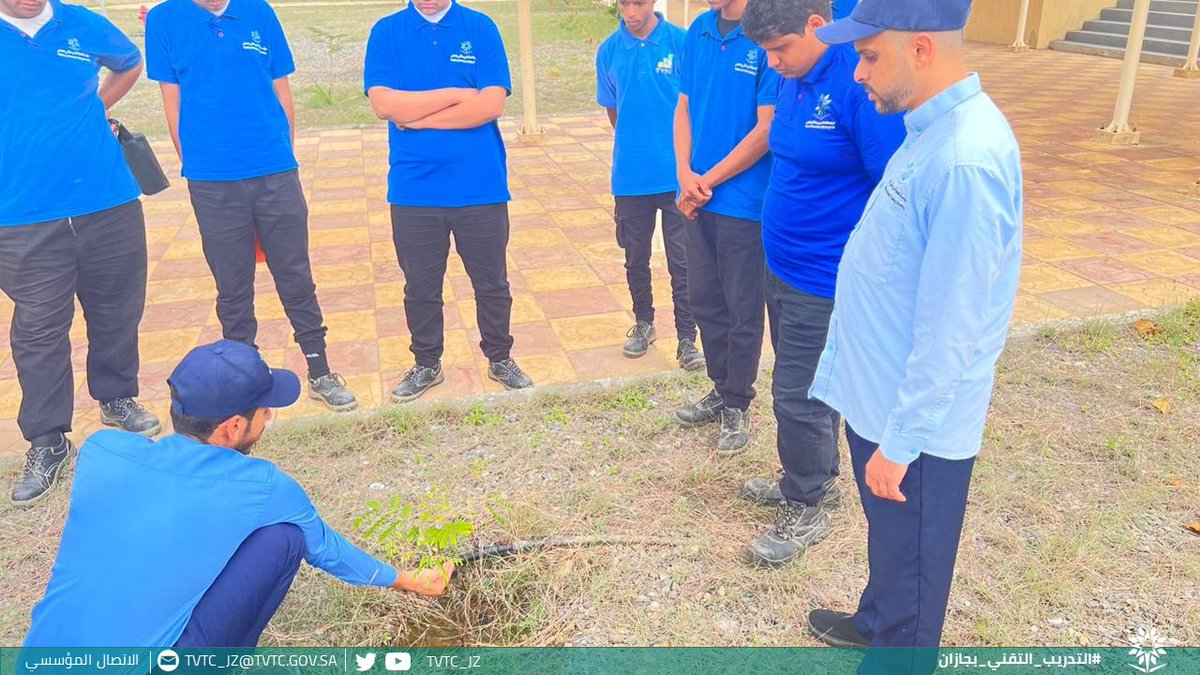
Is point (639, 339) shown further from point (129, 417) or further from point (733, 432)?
point (129, 417)

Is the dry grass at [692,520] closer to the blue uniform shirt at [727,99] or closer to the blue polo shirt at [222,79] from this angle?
the blue uniform shirt at [727,99]

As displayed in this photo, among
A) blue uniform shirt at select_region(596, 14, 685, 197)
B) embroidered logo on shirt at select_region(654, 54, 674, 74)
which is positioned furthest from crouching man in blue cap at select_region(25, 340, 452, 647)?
embroidered logo on shirt at select_region(654, 54, 674, 74)

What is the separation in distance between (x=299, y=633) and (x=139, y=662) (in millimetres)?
786

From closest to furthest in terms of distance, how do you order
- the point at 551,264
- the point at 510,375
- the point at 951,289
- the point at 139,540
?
the point at 951,289 → the point at 139,540 → the point at 510,375 → the point at 551,264

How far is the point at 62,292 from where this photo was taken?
340 centimetres

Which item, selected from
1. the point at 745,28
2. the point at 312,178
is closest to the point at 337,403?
the point at 745,28

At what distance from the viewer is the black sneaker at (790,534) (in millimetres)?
2844

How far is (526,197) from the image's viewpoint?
290 inches

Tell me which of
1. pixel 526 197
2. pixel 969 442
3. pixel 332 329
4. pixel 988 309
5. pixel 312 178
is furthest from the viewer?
pixel 312 178

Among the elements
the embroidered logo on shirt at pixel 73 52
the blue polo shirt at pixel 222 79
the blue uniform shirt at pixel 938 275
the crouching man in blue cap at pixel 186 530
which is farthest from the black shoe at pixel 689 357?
A: the embroidered logo on shirt at pixel 73 52

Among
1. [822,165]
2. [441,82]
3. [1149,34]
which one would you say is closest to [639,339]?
[441,82]

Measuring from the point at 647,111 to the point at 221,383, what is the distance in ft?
8.41

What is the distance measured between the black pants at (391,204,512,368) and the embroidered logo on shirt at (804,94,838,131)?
1.71m

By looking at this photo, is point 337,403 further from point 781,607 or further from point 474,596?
point 781,607
